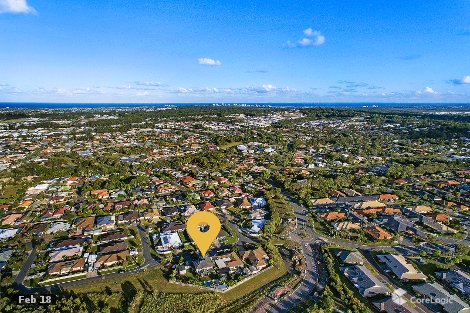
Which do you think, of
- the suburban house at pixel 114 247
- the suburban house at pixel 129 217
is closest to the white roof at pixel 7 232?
the suburban house at pixel 129 217

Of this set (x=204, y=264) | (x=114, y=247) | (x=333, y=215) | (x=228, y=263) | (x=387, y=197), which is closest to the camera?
(x=204, y=264)

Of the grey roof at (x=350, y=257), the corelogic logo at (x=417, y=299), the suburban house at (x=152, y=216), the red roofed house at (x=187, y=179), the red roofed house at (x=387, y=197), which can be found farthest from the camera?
the red roofed house at (x=187, y=179)

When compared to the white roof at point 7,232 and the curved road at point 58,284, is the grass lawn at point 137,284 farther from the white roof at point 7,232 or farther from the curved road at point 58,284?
the white roof at point 7,232

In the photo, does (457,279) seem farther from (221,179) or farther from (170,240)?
(221,179)

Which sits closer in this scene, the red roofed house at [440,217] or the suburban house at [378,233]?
the suburban house at [378,233]

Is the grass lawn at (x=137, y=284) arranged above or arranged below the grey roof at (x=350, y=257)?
below

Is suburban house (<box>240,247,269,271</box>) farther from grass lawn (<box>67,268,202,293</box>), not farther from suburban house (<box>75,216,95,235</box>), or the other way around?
suburban house (<box>75,216,95,235</box>)

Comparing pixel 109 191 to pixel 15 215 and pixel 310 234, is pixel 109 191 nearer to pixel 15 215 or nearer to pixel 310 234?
pixel 15 215

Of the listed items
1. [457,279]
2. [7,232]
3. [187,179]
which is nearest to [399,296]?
[457,279]
